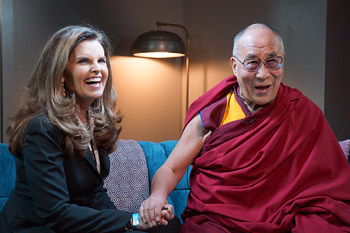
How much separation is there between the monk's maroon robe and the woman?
242 millimetres

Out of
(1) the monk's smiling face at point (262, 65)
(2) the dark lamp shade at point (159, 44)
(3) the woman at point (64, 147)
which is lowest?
(3) the woman at point (64, 147)

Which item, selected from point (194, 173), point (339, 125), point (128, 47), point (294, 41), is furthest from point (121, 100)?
point (194, 173)

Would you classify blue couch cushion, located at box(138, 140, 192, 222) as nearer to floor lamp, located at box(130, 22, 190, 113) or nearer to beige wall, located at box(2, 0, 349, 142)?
beige wall, located at box(2, 0, 349, 142)

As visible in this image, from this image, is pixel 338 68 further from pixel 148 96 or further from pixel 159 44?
pixel 148 96

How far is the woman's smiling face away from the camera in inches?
59.0

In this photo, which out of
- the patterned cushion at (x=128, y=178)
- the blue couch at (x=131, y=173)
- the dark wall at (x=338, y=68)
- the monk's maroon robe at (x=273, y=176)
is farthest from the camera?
the dark wall at (x=338, y=68)

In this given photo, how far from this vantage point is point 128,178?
6.68 feet

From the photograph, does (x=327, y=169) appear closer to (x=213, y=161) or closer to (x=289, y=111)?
(x=289, y=111)

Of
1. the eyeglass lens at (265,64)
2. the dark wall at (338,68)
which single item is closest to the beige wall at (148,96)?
the dark wall at (338,68)

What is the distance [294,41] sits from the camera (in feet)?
11.8

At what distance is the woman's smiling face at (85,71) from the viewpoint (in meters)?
1.50

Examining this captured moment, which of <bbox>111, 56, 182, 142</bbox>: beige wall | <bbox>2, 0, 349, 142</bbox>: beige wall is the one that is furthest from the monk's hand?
<bbox>111, 56, 182, 142</bbox>: beige wall

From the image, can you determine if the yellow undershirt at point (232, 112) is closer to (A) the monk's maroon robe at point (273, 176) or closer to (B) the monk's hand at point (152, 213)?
(A) the monk's maroon robe at point (273, 176)

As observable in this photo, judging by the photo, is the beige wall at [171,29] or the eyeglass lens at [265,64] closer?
the eyeglass lens at [265,64]
